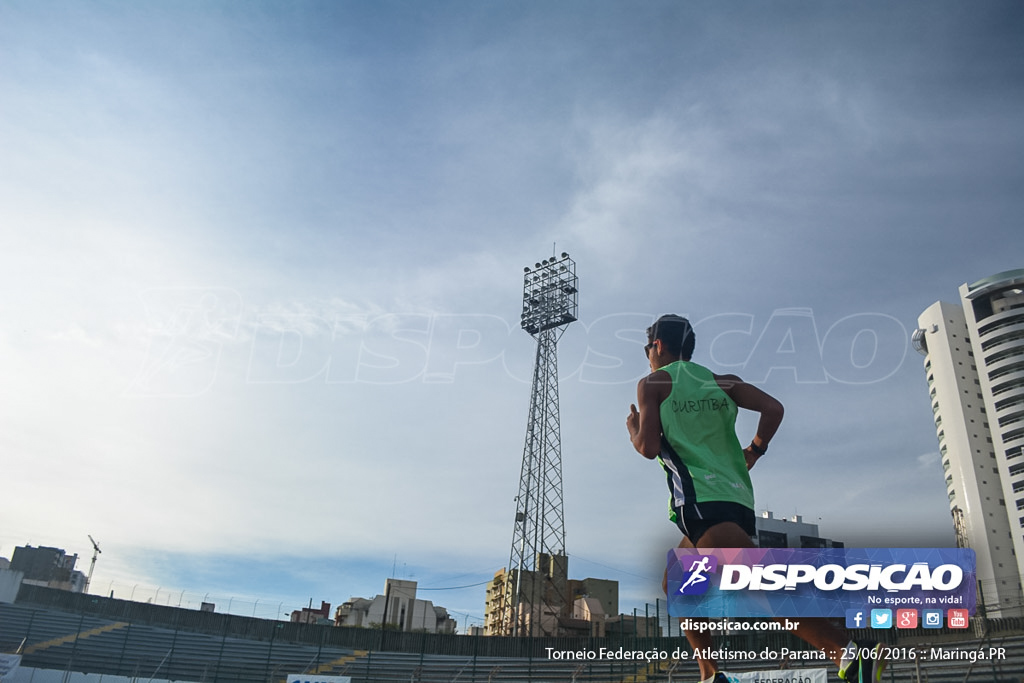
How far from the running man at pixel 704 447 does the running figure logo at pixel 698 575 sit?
0.57 ft

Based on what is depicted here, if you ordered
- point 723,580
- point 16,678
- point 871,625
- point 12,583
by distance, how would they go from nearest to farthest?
1. point 723,580
2. point 871,625
3. point 16,678
4. point 12,583

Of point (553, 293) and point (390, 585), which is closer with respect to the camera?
point (553, 293)

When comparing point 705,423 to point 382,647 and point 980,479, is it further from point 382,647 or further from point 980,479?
point 980,479

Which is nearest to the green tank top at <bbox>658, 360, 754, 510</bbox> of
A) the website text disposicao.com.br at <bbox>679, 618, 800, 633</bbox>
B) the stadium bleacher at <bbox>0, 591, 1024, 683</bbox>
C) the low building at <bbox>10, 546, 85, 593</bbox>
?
the website text disposicao.com.br at <bbox>679, 618, 800, 633</bbox>

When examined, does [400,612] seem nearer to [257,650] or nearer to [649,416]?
[257,650]

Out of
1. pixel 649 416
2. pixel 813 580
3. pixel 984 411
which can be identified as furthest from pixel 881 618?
pixel 984 411

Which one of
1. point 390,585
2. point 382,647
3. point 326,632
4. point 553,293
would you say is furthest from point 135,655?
point 390,585

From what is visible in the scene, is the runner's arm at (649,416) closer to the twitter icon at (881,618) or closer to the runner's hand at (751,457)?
the runner's hand at (751,457)

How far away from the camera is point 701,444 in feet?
28.6

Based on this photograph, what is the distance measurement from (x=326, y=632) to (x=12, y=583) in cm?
1759

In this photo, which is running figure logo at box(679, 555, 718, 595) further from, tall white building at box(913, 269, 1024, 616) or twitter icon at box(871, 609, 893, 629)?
tall white building at box(913, 269, 1024, 616)

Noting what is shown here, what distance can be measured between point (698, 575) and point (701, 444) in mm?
1512

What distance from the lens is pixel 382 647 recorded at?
33.3 m

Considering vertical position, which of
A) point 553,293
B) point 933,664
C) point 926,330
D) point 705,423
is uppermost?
point 926,330
